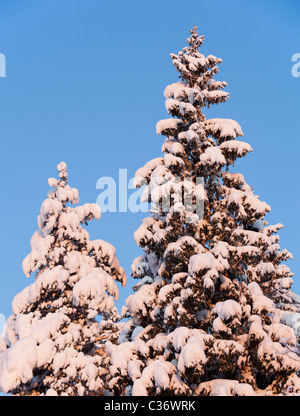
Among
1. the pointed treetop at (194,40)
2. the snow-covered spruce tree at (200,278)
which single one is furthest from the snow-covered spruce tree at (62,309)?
the pointed treetop at (194,40)

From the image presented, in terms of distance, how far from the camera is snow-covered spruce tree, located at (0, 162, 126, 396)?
14.1 m

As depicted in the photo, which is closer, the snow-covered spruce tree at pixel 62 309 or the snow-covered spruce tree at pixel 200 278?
the snow-covered spruce tree at pixel 200 278

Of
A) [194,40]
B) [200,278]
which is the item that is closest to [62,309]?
[200,278]

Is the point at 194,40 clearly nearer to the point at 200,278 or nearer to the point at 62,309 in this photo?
the point at 200,278

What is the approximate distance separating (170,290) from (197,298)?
2.79ft

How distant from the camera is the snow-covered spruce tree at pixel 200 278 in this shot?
10656mm

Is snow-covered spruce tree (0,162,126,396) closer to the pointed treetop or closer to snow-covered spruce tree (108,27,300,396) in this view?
snow-covered spruce tree (108,27,300,396)

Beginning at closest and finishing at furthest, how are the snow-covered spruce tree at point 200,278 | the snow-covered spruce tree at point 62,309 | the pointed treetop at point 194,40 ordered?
the snow-covered spruce tree at point 200,278 → the snow-covered spruce tree at point 62,309 → the pointed treetop at point 194,40

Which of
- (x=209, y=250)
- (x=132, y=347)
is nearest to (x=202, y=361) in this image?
(x=132, y=347)

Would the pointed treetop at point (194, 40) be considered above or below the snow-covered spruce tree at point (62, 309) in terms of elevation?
above

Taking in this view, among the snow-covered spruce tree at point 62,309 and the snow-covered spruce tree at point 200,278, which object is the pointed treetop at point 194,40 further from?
the snow-covered spruce tree at point 62,309

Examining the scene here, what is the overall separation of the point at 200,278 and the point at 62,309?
774 cm

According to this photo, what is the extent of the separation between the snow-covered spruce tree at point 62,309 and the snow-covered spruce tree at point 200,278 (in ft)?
8.59

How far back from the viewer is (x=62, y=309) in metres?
17.3
